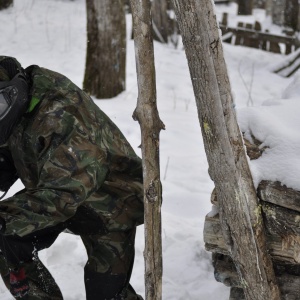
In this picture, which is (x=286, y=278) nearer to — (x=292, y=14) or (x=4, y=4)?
(x=4, y=4)

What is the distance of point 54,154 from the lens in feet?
8.67

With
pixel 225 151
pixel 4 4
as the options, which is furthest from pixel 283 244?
pixel 4 4

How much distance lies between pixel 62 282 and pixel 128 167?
1151mm

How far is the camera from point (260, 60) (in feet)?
39.5

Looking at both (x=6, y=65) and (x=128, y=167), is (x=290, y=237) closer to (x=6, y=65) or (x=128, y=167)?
(x=128, y=167)

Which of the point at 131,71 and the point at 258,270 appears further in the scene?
the point at 131,71

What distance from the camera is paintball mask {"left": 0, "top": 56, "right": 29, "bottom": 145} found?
103 inches

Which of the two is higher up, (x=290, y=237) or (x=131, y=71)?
(x=290, y=237)

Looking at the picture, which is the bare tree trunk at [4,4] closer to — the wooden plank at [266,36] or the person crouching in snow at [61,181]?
the wooden plank at [266,36]

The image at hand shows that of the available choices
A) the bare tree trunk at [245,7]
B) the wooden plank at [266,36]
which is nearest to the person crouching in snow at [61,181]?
the wooden plank at [266,36]

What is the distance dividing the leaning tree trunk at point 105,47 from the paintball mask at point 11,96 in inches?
187

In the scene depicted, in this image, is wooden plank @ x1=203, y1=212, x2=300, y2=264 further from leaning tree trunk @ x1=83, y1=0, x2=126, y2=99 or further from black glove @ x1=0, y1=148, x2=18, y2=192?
leaning tree trunk @ x1=83, y1=0, x2=126, y2=99

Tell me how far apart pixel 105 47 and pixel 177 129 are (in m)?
1.49

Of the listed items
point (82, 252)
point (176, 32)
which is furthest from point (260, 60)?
point (82, 252)
